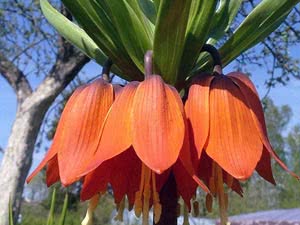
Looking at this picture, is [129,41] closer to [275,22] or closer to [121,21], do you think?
[121,21]

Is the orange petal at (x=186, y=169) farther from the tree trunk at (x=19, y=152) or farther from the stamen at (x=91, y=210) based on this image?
the tree trunk at (x=19, y=152)

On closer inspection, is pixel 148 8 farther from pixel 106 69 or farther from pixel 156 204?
pixel 156 204

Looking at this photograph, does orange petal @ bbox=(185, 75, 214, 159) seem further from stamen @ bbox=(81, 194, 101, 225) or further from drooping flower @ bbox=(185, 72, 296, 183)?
stamen @ bbox=(81, 194, 101, 225)

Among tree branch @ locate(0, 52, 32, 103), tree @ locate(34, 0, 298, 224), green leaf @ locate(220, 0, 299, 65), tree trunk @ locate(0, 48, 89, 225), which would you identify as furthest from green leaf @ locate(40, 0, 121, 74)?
tree branch @ locate(0, 52, 32, 103)

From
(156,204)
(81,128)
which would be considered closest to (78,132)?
(81,128)

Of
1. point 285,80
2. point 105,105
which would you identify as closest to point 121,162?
point 105,105
